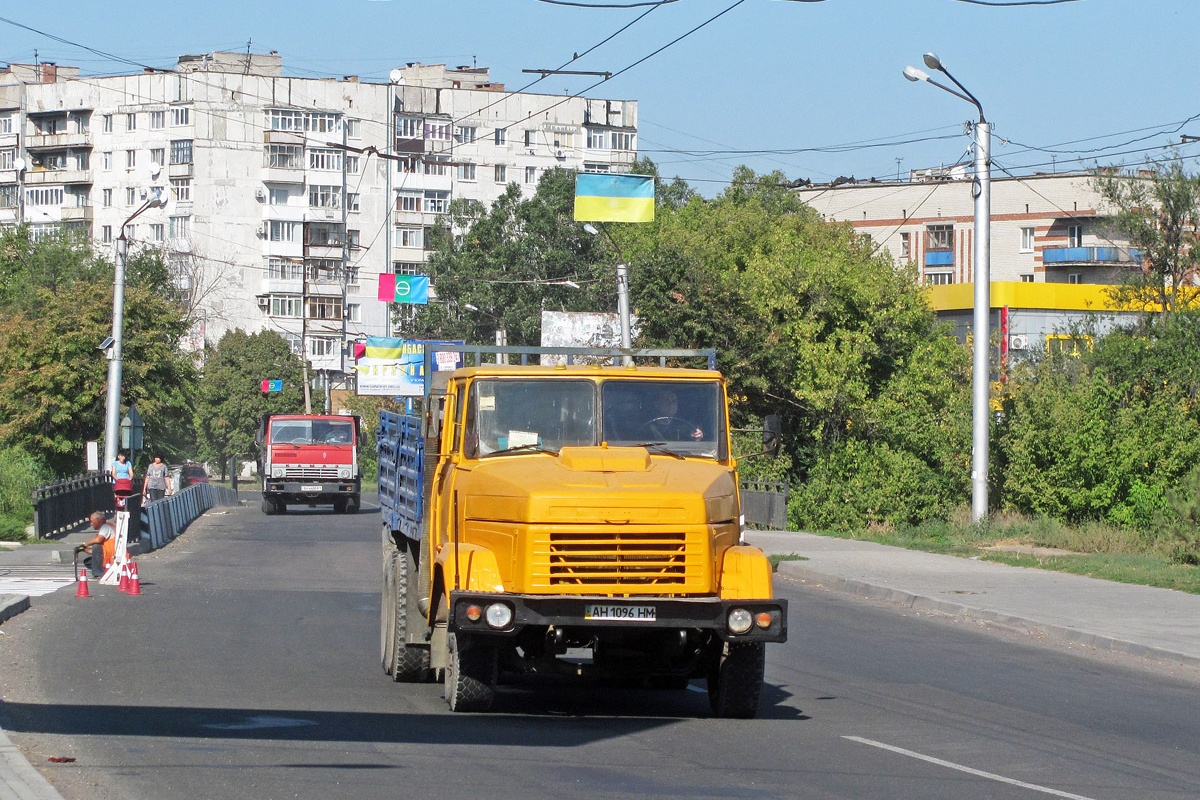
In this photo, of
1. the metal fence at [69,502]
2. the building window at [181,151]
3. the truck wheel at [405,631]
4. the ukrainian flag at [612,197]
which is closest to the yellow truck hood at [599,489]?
the truck wheel at [405,631]

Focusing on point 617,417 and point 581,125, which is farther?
point 581,125

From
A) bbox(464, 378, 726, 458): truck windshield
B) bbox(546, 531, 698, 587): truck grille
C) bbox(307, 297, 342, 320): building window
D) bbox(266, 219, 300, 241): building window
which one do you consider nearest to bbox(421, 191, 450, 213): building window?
bbox(307, 297, 342, 320): building window

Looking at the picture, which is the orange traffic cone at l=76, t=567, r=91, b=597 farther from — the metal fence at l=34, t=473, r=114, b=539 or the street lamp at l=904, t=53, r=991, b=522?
the street lamp at l=904, t=53, r=991, b=522

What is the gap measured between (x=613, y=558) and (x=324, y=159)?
311 feet

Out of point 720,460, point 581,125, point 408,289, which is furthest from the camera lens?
point 581,125

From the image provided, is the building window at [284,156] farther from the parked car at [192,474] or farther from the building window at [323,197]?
the parked car at [192,474]

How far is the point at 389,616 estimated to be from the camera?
39.5 feet

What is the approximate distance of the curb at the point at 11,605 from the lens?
15609 millimetres

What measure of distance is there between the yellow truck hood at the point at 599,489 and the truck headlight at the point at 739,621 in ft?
1.92

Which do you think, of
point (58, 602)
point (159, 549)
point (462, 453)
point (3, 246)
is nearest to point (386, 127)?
point (3, 246)

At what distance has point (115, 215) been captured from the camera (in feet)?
355

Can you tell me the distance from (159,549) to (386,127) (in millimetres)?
81447

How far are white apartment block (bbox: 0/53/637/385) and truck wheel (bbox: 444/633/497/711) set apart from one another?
281 ft

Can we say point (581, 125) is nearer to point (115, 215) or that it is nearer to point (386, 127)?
point (386, 127)
